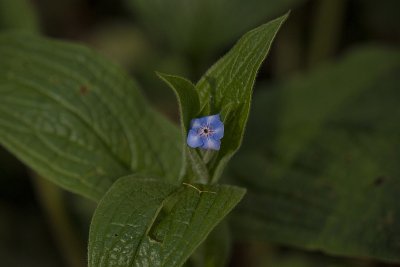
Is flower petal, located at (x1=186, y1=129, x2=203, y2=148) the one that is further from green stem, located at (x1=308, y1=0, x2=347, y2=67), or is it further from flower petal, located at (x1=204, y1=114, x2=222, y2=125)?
green stem, located at (x1=308, y1=0, x2=347, y2=67)

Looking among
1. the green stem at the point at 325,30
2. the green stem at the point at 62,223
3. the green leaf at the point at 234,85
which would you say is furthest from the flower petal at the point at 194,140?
the green stem at the point at 325,30

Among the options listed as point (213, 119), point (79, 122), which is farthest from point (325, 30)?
point (213, 119)

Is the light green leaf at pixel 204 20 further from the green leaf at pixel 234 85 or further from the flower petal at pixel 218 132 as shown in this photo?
the flower petal at pixel 218 132

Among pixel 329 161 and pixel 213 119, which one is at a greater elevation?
pixel 213 119

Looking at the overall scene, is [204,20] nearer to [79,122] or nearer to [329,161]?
[329,161]

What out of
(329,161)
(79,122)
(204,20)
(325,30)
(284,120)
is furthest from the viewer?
(325,30)

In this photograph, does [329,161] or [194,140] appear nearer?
[194,140]
